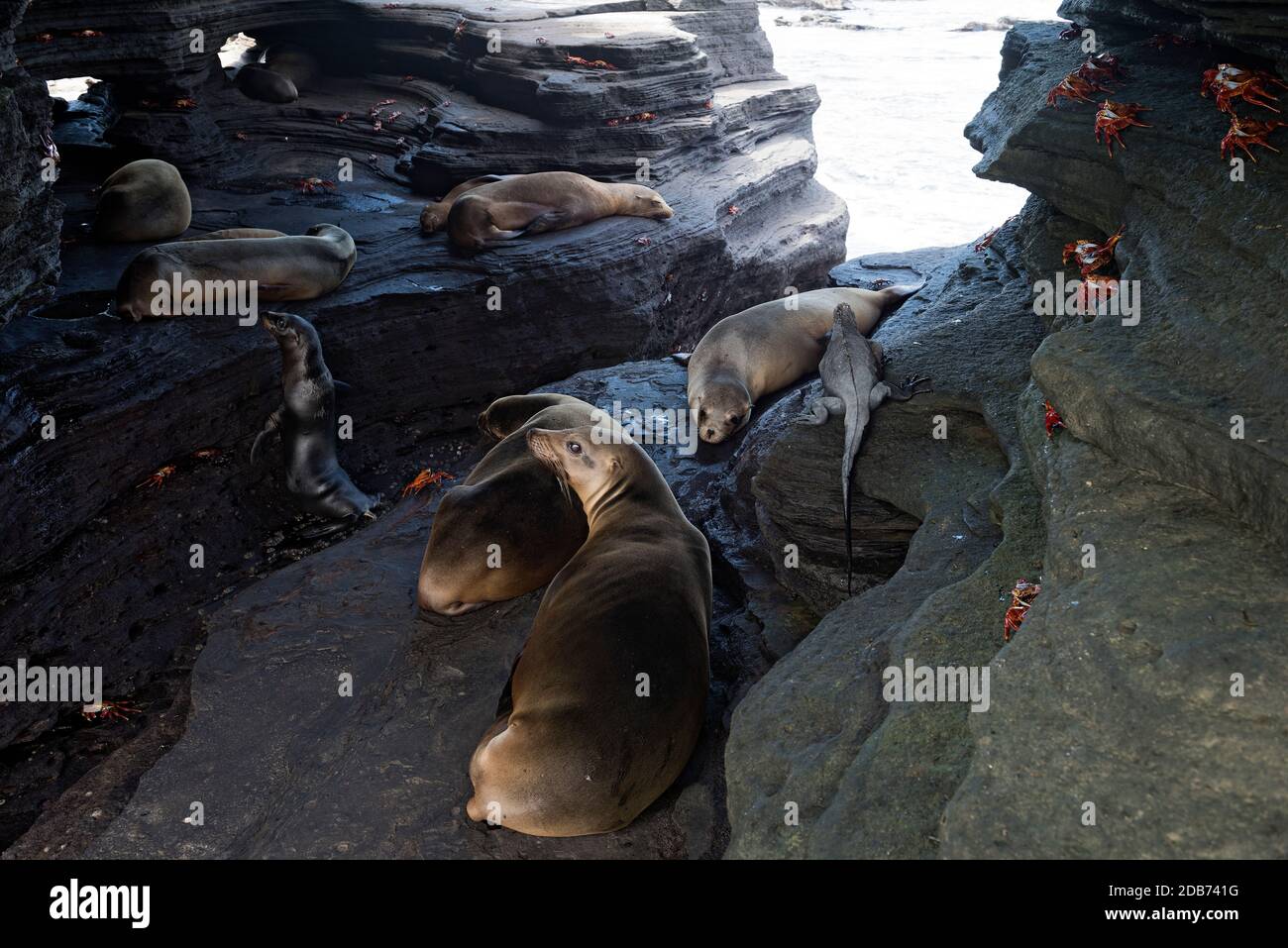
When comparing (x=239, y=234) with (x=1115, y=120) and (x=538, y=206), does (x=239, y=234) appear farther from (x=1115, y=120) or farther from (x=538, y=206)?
(x=1115, y=120)

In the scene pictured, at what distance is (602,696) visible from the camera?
3.54 meters

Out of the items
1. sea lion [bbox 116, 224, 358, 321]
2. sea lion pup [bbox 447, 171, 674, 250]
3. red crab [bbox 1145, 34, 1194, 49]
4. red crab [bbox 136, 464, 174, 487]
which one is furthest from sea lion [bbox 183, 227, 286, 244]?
red crab [bbox 1145, 34, 1194, 49]

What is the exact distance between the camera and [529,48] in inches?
432

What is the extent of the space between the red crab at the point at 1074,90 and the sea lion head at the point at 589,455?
2937mm

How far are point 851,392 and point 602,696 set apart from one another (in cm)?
233

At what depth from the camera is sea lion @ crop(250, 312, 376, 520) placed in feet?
22.0

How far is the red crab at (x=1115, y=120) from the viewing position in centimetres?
475

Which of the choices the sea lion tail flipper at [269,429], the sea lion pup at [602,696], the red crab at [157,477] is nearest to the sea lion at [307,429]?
the sea lion tail flipper at [269,429]

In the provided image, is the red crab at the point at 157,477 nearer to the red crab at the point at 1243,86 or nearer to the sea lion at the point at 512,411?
the sea lion at the point at 512,411

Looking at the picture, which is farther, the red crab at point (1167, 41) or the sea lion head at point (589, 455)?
the red crab at point (1167, 41)

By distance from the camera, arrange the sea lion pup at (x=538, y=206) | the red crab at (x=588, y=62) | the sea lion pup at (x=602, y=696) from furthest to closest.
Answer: the red crab at (x=588, y=62), the sea lion pup at (x=538, y=206), the sea lion pup at (x=602, y=696)

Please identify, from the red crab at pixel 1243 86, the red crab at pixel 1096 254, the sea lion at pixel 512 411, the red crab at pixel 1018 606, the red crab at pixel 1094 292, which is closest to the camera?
the red crab at pixel 1018 606

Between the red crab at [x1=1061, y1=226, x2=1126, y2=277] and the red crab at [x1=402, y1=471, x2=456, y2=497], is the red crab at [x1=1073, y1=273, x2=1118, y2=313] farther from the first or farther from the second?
the red crab at [x1=402, y1=471, x2=456, y2=497]

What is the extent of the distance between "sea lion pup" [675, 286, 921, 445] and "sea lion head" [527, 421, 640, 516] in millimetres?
1684
